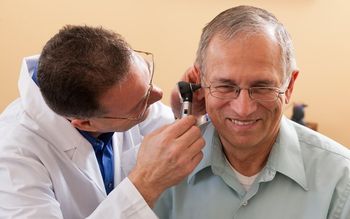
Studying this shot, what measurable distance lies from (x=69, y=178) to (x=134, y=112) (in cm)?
28

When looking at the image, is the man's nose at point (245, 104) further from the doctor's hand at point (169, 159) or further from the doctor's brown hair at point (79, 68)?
the doctor's brown hair at point (79, 68)

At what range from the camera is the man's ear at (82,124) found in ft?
3.98

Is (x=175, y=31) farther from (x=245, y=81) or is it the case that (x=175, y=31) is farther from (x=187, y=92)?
(x=245, y=81)

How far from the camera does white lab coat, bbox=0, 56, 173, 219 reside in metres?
1.07

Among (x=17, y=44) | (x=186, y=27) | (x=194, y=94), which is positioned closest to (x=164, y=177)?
(x=194, y=94)

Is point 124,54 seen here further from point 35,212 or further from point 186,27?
point 186,27

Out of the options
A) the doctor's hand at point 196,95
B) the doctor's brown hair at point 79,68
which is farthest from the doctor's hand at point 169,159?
the doctor's brown hair at point 79,68

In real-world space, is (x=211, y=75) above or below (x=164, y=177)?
above

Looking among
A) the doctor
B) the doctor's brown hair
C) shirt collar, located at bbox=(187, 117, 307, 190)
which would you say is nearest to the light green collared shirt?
shirt collar, located at bbox=(187, 117, 307, 190)

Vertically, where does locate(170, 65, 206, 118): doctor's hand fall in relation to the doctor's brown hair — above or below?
below

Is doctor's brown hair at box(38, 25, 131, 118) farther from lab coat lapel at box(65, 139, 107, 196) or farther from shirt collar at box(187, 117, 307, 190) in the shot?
shirt collar at box(187, 117, 307, 190)

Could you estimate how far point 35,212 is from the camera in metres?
1.05

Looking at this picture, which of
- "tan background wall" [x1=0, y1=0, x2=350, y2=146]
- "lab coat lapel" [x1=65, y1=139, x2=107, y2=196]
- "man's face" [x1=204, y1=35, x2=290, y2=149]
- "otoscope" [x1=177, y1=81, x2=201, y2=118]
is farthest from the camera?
"tan background wall" [x1=0, y1=0, x2=350, y2=146]

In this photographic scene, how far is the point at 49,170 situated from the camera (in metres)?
1.17
